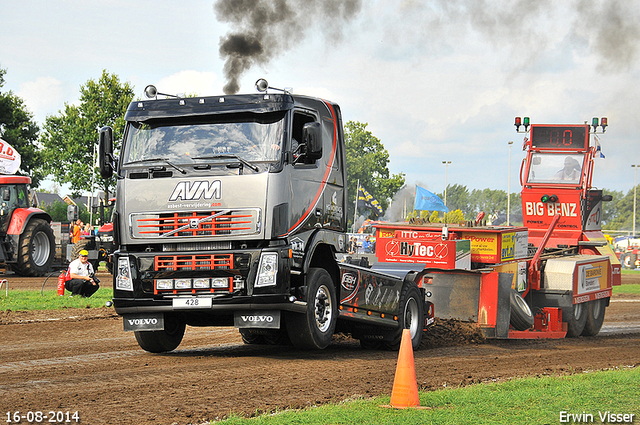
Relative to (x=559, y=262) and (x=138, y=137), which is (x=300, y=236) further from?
(x=559, y=262)

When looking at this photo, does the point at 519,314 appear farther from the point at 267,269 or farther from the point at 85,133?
the point at 85,133

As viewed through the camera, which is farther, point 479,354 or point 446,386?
point 479,354

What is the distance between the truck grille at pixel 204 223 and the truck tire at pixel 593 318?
9146 mm

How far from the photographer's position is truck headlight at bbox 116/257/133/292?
906cm

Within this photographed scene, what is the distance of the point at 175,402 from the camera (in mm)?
6602

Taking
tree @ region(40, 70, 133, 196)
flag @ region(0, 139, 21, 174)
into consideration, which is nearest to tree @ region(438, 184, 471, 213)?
tree @ region(40, 70, 133, 196)

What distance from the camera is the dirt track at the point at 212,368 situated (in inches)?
257

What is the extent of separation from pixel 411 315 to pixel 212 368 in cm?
406

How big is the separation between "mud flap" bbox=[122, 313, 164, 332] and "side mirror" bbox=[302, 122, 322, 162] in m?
2.75

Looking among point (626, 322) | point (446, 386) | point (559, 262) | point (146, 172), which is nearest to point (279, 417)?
point (446, 386)

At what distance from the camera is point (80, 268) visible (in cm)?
1758

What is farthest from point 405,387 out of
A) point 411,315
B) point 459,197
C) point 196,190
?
point 459,197

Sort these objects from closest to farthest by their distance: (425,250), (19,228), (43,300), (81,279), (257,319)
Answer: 1. (257,319)
2. (425,250)
3. (43,300)
4. (81,279)
5. (19,228)

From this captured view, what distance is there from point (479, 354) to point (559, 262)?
4820mm
